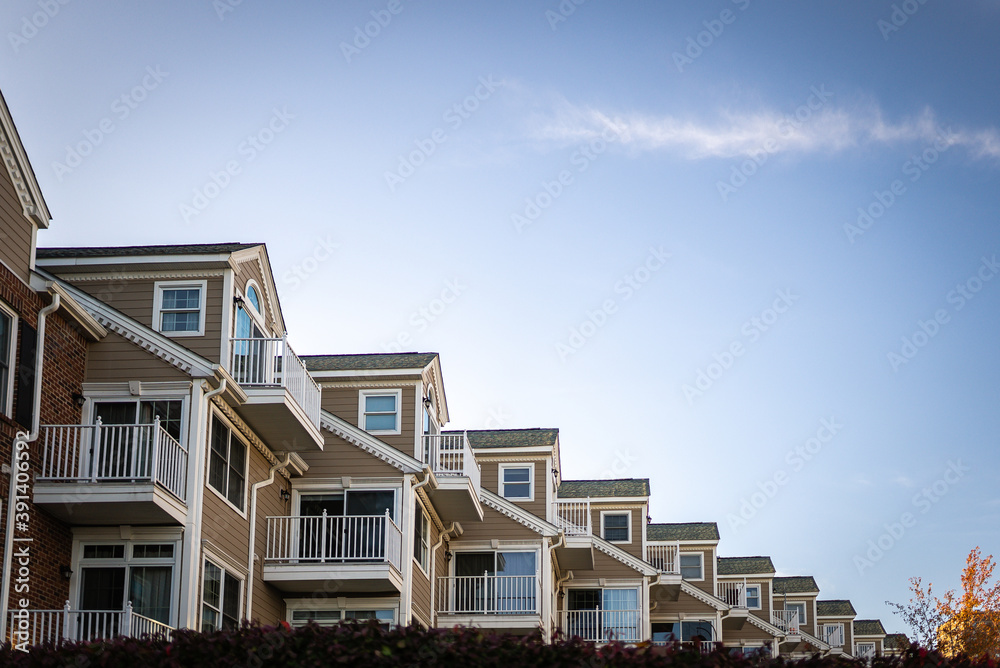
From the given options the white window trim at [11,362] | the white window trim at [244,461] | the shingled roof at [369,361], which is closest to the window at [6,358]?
the white window trim at [11,362]

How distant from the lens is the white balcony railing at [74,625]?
56.6ft

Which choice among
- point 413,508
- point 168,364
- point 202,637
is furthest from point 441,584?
point 202,637

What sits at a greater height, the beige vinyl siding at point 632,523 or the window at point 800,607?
the beige vinyl siding at point 632,523

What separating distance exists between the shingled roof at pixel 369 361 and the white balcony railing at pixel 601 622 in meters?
11.9

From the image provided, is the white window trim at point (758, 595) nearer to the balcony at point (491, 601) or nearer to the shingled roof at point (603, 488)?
the shingled roof at point (603, 488)

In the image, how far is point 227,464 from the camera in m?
22.1

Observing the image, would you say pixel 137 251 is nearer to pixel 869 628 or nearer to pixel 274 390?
pixel 274 390

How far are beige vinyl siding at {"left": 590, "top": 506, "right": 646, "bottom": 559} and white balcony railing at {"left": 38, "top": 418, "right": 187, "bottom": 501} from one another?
2521 cm

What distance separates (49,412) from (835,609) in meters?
60.2

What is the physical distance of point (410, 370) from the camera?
2970cm

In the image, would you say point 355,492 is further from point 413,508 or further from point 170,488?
point 170,488

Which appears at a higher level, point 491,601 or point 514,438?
point 514,438

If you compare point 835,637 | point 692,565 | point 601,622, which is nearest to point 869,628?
point 835,637

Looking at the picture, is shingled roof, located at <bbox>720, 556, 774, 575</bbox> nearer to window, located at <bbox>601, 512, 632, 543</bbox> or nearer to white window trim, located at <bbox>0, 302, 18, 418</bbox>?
window, located at <bbox>601, 512, 632, 543</bbox>
